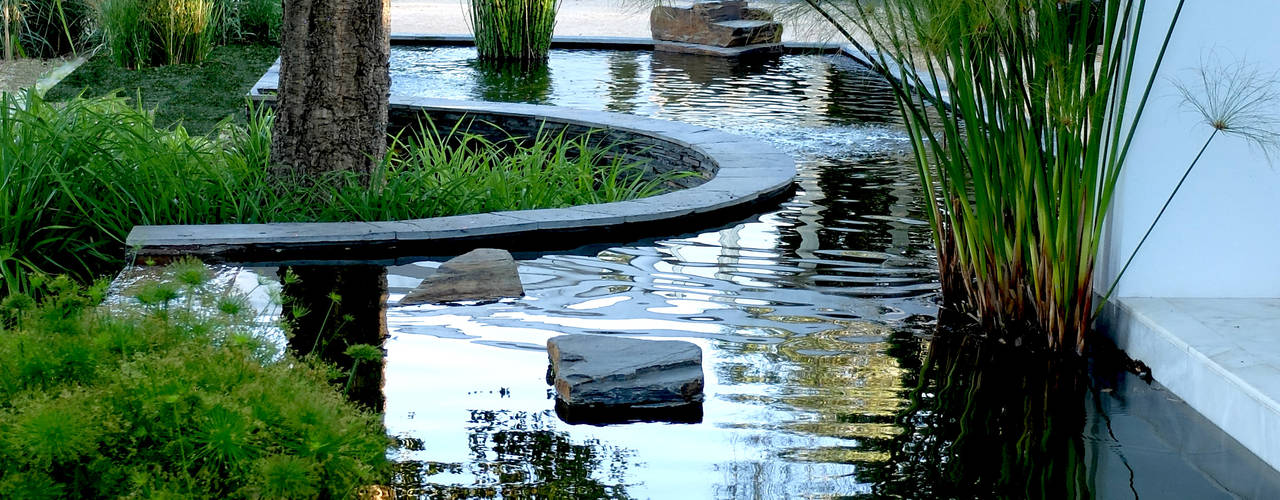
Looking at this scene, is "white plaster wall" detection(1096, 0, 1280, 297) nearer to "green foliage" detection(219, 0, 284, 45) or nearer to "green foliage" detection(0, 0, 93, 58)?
"green foliage" detection(0, 0, 93, 58)

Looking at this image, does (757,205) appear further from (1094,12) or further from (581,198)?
(1094,12)

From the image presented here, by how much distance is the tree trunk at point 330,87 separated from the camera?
5391mm

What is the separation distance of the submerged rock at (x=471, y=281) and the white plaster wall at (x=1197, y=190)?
1.96 metres

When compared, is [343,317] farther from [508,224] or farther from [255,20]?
[255,20]

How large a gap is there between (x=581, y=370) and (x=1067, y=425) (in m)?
1.26

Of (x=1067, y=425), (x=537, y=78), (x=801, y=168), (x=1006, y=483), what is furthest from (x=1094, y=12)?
(x=537, y=78)

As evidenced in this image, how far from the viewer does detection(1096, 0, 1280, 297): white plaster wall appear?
3.73 m

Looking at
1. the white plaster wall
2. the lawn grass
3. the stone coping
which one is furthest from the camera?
the lawn grass

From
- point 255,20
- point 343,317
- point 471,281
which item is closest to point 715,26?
point 255,20

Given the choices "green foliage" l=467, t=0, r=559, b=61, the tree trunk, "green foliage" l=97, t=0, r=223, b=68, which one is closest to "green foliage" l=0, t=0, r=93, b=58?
"green foliage" l=97, t=0, r=223, b=68

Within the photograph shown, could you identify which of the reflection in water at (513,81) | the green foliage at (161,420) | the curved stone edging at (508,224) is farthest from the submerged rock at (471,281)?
the reflection in water at (513,81)

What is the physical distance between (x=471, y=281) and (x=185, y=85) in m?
7.18

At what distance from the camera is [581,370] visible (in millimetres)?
3473

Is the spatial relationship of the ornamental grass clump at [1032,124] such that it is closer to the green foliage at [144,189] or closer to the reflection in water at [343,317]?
the reflection in water at [343,317]
